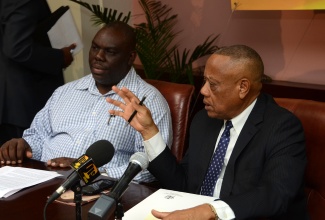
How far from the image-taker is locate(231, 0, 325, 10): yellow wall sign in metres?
2.60

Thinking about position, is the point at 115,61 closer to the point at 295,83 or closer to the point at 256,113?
the point at 256,113

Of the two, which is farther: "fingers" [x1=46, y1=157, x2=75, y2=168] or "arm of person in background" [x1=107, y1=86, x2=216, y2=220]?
"fingers" [x1=46, y1=157, x2=75, y2=168]

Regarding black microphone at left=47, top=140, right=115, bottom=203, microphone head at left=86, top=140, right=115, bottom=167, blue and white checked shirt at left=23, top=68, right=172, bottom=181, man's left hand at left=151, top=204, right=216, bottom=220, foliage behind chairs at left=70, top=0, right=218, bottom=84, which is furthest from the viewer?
foliage behind chairs at left=70, top=0, right=218, bottom=84

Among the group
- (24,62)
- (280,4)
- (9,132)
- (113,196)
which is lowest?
(9,132)

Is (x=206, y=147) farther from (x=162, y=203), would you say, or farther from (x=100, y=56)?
(x=100, y=56)

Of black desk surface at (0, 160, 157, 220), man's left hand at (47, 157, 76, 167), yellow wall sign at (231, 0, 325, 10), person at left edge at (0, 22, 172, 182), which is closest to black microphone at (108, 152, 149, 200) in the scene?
black desk surface at (0, 160, 157, 220)

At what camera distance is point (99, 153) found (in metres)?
1.32

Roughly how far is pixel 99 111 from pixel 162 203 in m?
0.98

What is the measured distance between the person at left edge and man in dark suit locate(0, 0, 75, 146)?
526 millimetres

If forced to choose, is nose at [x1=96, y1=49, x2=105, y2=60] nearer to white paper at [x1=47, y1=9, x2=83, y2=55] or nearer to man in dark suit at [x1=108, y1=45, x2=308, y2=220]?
man in dark suit at [x1=108, y1=45, x2=308, y2=220]

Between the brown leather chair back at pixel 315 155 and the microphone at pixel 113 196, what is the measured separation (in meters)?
0.94

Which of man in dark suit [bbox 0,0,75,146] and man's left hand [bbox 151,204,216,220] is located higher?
man in dark suit [bbox 0,0,75,146]

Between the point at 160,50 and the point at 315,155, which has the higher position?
the point at 160,50

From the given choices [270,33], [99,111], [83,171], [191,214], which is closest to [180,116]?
[99,111]
